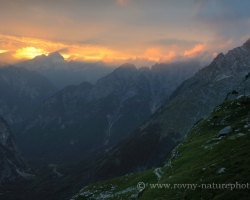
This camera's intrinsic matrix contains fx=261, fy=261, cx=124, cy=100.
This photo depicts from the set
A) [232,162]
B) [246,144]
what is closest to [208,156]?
[246,144]

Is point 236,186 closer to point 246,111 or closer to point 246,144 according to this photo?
point 246,144

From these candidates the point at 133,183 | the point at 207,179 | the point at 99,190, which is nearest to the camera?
the point at 207,179

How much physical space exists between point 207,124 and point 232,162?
4232cm

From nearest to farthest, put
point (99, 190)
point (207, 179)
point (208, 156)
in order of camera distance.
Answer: point (207, 179) < point (208, 156) < point (99, 190)

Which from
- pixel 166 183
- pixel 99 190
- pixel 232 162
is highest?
pixel 232 162

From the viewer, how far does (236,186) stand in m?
32.9

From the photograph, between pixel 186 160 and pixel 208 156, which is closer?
pixel 208 156

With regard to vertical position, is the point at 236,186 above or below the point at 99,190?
above
